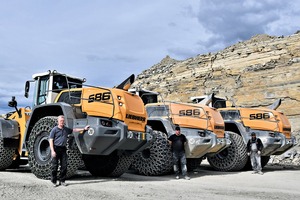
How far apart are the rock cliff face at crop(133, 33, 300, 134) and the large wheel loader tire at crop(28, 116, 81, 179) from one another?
16968mm

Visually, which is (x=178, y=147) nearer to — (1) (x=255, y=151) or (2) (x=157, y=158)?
(2) (x=157, y=158)

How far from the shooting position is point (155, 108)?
35.5 ft

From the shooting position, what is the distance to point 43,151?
7.96m

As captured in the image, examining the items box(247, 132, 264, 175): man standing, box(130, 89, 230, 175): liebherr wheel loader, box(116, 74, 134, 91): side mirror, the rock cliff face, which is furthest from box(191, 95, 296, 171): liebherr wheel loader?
the rock cliff face

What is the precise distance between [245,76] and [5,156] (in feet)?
64.4

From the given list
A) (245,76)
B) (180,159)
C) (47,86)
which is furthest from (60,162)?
(245,76)

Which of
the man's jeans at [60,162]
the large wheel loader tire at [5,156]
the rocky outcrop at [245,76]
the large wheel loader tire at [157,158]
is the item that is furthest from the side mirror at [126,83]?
the rocky outcrop at [245,76]

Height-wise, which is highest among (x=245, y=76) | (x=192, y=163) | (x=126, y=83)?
(x=245, y=76)

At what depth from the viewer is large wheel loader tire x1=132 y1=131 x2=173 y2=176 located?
980 cm

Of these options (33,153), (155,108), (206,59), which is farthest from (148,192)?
(206,59)

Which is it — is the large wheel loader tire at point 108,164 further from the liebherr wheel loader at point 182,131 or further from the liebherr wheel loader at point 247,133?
the liebherr wheel loader at point 247,133

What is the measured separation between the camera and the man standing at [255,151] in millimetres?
12008

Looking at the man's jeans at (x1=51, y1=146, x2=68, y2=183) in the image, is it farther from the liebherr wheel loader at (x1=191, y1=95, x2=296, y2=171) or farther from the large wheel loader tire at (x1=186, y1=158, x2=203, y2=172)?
the liebherr wheel loader at (x1=191, y1=95, x2=296, y2=171)

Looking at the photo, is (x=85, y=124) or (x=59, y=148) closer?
(x=59, y=148)
